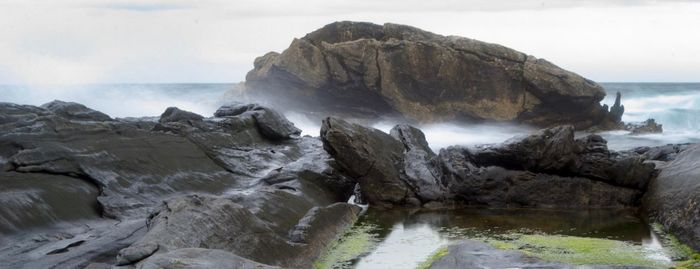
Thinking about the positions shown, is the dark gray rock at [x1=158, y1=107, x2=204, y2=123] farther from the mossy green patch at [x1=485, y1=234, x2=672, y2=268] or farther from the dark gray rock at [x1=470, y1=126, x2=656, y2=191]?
the mossy green patch at [x1=485, y1=234, x2=672, y2=268]

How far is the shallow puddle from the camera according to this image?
44.4 feet

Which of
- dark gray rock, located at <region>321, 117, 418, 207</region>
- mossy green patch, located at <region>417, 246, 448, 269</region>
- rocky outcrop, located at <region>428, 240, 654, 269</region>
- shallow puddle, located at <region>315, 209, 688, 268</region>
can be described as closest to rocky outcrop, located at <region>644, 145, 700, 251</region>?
shallow puddle, located at <region>315, 209, 688, 268</region>

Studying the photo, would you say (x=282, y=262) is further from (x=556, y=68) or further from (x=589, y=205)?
(x=556, y=68)

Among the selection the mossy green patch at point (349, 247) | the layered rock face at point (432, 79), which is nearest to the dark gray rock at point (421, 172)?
the mossy green patch at point (349, 247)

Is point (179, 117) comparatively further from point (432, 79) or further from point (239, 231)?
point (432, 79)

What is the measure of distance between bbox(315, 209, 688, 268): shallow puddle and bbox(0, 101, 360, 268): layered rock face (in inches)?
27.8

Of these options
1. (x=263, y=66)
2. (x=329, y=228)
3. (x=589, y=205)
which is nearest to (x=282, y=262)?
(x=329, y=228)

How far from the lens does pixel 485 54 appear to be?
48.6 meters

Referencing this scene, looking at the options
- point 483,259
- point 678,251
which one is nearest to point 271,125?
point 678,251

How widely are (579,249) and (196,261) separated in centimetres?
806

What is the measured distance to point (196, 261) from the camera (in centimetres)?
874

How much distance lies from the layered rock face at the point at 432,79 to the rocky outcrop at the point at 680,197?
28.6 metres

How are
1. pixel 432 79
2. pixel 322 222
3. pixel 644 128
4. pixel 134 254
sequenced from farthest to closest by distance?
pixel 644 128, pixel 432 79, pixel 322 222, pixel 134 254

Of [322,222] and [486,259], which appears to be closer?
[486,259]
